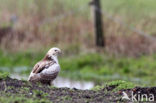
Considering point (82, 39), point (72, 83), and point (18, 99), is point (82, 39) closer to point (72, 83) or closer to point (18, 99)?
point (72, 83)

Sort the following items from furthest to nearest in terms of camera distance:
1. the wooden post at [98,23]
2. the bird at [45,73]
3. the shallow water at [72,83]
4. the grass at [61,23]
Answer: the grass at [61,23], the wooden post at [98,23], the shallow water at [72,83], the bird at [45,73]

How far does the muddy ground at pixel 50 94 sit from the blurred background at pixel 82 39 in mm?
5855

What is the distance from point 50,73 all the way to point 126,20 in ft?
30.8

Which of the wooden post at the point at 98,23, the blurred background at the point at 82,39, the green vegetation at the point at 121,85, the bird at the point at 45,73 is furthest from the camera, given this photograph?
the wooden post at the point at 98,23

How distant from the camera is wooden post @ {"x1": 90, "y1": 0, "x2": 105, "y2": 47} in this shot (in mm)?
17516

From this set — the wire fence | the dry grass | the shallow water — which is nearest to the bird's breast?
the shallow water

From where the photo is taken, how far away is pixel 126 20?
18.9 metres

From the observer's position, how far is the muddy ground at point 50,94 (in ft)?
26.6

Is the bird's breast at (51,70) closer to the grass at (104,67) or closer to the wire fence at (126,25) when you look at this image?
the grass at (104,67)

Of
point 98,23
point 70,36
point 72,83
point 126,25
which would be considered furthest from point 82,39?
point 72,83

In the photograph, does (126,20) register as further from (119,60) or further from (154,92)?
(154,92)

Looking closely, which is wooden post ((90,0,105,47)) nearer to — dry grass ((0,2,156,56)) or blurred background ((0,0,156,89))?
blurred background ((0,0,156,89))

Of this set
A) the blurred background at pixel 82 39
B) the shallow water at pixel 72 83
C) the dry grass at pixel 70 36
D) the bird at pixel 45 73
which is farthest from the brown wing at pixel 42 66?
the dry grass at pixel 70 36

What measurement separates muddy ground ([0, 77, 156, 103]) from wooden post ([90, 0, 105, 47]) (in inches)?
317
